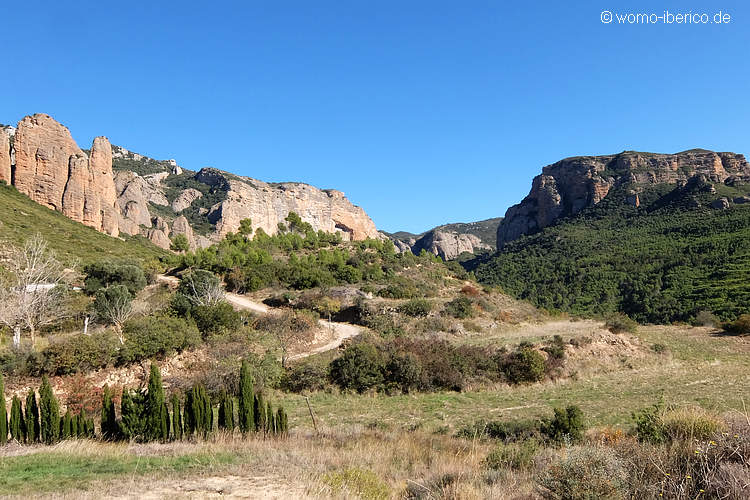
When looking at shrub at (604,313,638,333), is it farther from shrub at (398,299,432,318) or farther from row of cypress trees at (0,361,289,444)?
row of cypress trees at (0,361,289,444)

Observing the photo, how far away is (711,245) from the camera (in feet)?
166

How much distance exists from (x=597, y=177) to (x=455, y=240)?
52.9 m

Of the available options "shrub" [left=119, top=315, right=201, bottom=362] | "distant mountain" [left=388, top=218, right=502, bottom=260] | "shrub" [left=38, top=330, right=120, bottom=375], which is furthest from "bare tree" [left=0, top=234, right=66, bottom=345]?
"distant mountain" [left=388, top=218, right=502, bottom=260]

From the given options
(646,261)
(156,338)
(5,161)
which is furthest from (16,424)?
(646,261)

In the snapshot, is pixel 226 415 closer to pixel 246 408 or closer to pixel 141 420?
pixel 246 408

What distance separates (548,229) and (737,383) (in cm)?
8716

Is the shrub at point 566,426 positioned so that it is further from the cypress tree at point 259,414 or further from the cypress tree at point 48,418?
the cypress tree at point 48,418

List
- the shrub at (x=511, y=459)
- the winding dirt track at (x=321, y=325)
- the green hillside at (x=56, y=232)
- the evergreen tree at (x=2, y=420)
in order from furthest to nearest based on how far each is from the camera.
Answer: the green hillside at (x=56, y=232) < the winding dirt track at (x=321, y=325) < the evergreen tree at (x=2, y=420) < the shrub at (x=511, y=459)

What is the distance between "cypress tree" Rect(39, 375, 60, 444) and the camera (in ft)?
34.4

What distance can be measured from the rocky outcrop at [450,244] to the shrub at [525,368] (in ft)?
383

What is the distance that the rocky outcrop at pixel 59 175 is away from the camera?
5391 cm

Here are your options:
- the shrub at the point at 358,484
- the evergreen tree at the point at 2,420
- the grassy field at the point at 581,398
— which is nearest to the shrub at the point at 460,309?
the grassy field at the point at 581,398

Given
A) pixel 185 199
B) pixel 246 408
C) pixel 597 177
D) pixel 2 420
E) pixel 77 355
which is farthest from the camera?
pixel 597 177

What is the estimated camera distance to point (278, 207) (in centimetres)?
10231
